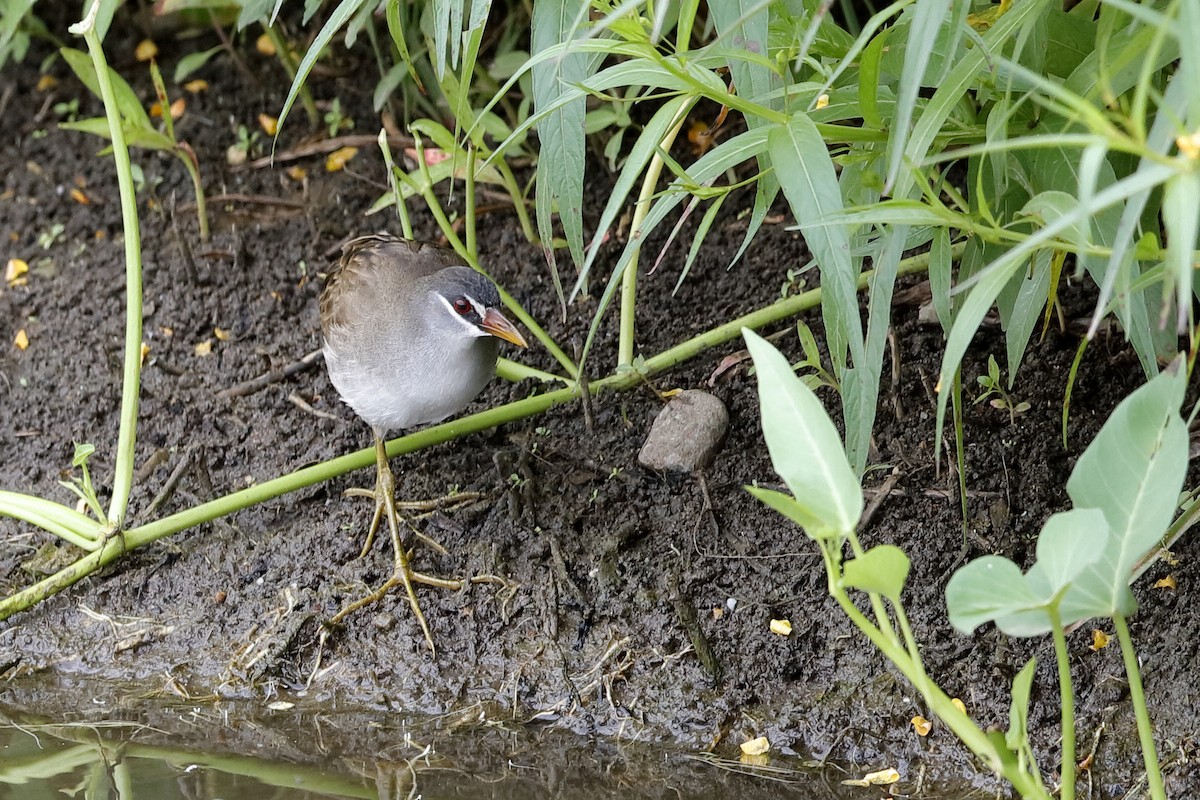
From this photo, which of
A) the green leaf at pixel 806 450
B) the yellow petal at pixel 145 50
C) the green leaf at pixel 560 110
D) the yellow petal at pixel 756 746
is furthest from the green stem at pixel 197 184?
the green leaf at pixel 806 450

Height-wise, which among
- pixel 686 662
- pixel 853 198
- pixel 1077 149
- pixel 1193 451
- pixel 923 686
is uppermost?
pixel 1077 149

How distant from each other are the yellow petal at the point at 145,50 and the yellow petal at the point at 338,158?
3.83 feet

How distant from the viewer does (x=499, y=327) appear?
→ 392 cm

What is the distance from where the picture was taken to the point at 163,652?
12.9 ft

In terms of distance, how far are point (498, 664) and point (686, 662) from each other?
541 millimetres

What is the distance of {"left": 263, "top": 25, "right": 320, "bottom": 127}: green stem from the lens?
520 centimetres

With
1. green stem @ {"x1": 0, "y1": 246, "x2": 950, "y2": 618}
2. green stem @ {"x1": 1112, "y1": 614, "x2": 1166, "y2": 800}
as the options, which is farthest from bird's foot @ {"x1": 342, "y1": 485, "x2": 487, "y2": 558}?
green stem @ {"x1": 1112, "y1": 614, "x2": 1166, "y2": 800}

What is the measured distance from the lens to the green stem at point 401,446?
3.85 metres

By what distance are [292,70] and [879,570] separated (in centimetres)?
405

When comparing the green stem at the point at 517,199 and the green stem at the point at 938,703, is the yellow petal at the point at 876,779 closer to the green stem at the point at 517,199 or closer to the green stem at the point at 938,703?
the green stem at the point at 938,703

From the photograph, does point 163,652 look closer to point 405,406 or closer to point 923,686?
point 405,406

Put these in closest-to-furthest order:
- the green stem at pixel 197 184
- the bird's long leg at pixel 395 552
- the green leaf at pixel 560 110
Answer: the green leaf at pixel 560 110
the bird's long leg at pixel 395 552
the green stem at pixel 197 184

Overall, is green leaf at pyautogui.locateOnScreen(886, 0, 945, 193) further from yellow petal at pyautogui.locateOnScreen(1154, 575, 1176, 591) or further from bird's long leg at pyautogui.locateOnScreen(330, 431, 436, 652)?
bird's long leg at pyautogui.locateOnScreen(330, 431, 436, 652)

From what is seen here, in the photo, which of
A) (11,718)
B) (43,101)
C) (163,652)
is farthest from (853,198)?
(43,101)
